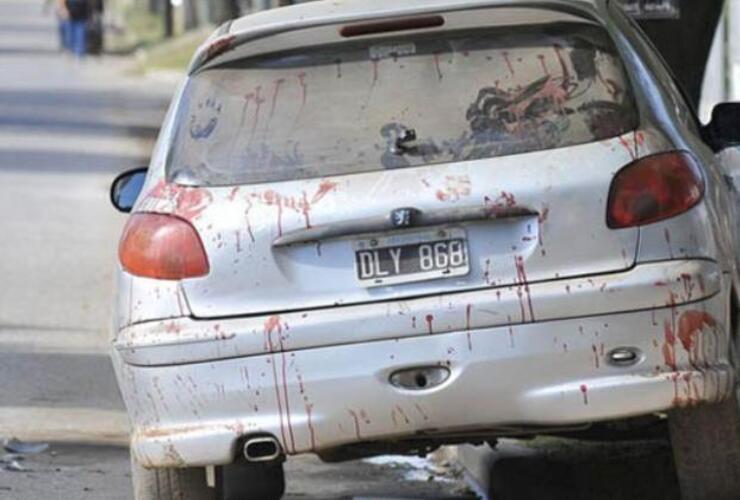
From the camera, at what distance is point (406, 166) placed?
6.45 meters

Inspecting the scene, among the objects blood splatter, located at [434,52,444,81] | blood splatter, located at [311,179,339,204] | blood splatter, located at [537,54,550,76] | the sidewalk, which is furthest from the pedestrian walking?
blood splatter, located at [311,179,339,204]

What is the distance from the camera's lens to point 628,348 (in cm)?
627

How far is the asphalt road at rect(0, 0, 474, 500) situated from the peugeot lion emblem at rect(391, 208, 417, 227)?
209 centimetres

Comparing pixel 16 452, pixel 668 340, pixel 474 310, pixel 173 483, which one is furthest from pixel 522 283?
pixel 16 452

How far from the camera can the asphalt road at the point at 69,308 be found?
8.52 m

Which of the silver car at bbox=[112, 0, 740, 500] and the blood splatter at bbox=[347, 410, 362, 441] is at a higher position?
the silver car at bbox=[112, 0, 740, 500]

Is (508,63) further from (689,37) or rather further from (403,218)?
(689,37)

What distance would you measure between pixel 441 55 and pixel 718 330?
1.19 m

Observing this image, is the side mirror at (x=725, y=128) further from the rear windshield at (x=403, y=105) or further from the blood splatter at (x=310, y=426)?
the blood splatter at (x=310, y=426)

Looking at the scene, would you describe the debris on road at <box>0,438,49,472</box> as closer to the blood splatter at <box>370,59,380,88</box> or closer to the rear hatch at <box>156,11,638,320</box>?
the rear hatch at <box>156,11,638,320</box>

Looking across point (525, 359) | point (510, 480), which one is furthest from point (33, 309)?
point (525, 359)

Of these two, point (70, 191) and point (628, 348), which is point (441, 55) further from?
point (70, 191)

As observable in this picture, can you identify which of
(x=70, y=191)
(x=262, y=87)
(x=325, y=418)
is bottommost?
(x=70, y=191)

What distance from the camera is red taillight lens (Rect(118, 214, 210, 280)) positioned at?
21.2ft
